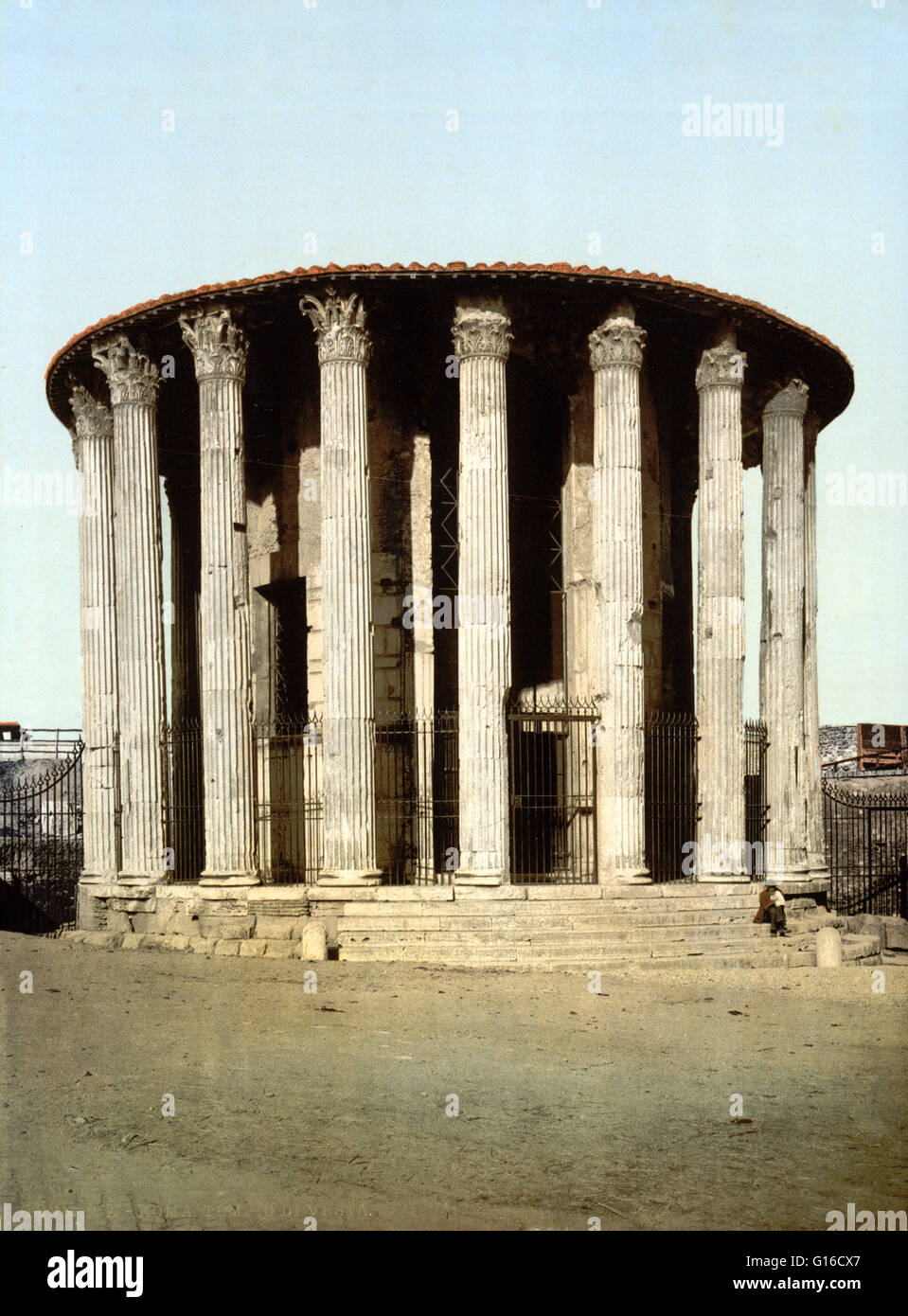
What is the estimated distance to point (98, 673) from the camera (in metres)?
20.5

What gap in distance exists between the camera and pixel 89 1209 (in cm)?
695

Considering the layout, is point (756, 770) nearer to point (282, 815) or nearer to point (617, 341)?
point (617, 341)

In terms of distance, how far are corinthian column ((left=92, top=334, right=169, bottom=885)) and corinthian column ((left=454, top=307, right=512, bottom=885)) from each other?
175 inches

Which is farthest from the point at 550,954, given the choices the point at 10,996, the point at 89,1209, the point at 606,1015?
the point at 89,1209

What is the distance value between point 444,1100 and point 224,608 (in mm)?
10090

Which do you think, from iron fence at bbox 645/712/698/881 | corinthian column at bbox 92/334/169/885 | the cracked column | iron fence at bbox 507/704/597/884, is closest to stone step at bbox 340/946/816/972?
iron fence at bbox 507/704/597/884

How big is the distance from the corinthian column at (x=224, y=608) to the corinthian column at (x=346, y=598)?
3.98ft

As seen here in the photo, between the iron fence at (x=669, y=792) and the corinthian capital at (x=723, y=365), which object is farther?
the iron fence at (x=669, y=792)

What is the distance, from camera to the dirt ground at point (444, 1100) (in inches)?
286

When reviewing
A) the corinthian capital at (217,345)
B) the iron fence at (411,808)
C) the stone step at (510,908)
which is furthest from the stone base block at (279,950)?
the corinthian capital at (217,345)

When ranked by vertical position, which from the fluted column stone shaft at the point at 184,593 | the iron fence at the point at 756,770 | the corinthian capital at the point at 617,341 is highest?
the corinthian capital at the point at 617,341

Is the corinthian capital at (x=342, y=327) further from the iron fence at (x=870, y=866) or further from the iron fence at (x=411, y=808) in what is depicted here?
the iron fence at (x=870, y=866)

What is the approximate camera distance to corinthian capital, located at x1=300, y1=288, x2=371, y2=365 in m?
17.9
